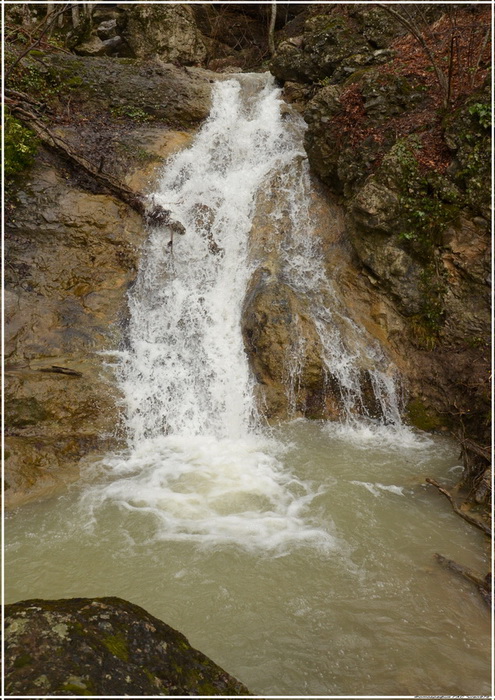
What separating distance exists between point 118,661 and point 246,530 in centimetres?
307

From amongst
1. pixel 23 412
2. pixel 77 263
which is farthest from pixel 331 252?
pixel 23 412

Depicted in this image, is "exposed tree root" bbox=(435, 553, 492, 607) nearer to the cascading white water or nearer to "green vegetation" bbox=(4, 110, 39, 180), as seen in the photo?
the cascading white water

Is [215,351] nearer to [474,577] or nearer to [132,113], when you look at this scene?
[474,577]

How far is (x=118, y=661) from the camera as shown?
2025 millimetres

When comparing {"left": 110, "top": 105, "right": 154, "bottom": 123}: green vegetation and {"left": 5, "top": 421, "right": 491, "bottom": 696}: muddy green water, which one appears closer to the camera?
{"left": 5, "top": 421, "right": 491, "bottom": 696}: muddy green water

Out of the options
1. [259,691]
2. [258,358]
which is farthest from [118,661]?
[258,358]

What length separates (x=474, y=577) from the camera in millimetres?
4277

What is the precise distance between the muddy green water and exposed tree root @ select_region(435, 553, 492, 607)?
→ 94mm

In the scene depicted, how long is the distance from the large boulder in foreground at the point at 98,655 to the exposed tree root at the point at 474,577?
2938 millimetres

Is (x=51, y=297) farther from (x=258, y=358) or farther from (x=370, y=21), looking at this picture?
(x=370, y=21)

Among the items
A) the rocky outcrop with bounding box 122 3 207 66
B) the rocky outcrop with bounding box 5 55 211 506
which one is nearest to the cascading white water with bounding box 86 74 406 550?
the rocky outcrop with bounding box 5 55 211 506

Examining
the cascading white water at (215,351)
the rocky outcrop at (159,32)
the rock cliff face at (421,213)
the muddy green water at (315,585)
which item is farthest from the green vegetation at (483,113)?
the rocky outcrop at (159,32)

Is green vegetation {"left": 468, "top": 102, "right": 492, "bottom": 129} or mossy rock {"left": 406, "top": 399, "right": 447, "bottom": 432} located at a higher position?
green vegetation {"left": 468, "top": 102, "right": 492, "bottom": 129}

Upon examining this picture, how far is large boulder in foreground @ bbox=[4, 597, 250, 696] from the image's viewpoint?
71.0 inches
